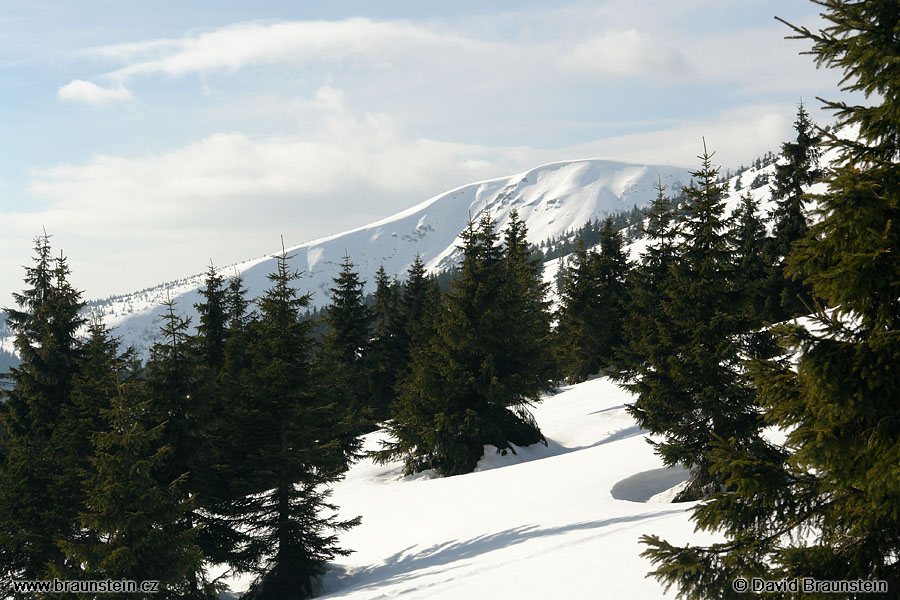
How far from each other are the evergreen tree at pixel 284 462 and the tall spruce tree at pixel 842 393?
12.3 meters

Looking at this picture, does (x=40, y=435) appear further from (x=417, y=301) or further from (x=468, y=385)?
(x=417, y=301)

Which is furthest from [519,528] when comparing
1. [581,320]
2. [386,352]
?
[581,320]

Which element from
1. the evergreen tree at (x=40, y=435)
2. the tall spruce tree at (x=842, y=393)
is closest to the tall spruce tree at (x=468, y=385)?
the evergreen tree at (x=40, y=435)

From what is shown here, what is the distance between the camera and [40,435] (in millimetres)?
18359

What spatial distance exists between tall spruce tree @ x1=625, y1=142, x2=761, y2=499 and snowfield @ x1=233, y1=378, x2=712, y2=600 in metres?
2.01

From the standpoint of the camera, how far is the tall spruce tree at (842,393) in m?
5.17

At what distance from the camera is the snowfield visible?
1089cm

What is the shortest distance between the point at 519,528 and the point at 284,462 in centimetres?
646

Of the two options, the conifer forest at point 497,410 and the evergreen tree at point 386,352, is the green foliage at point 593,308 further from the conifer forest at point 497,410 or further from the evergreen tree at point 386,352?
the evergreen tree at point 386,352

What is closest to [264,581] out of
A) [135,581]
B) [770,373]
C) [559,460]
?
[135,581]

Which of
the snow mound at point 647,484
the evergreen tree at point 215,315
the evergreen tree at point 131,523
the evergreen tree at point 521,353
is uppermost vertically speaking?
the evergreen tree at point 215,315

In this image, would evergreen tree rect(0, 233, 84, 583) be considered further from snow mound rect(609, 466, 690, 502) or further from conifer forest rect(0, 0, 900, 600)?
snow mound rect(609, 466, 690, 502)

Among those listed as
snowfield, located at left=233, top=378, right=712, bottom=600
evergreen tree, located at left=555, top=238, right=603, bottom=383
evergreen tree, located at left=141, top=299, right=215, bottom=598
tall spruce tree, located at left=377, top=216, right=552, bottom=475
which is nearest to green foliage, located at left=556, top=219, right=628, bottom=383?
evergreen tree, located at left=555, top=238, right=603, bottom=383

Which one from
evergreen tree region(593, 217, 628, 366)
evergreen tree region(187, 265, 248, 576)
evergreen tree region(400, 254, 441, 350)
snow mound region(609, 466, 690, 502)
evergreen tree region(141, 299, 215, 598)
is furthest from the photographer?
evergreen tree region(593, 217, 628, 366)
